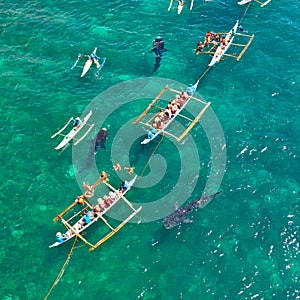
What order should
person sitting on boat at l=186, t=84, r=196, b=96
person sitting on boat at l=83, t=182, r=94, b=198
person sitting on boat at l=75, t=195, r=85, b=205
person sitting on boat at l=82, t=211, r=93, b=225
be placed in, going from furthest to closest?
person sitting on boat at l=186, t=84, r=196, b=96
person sitting on boat at l=83, t=182, r=94, b=198
person sitting on boat at l=75, t=195, r=85, b=205
person sitting on boat at l=82, t=211, r=93, b=225

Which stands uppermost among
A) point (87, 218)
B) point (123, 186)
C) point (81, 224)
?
point (123, 186)

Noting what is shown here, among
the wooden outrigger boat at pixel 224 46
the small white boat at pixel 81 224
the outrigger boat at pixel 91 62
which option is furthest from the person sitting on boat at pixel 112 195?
the wooden outrigger boat at pixel 224 46

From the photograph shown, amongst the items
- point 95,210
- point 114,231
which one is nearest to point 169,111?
point 95,210

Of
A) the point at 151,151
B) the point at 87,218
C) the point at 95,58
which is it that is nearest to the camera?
the point at 87,218

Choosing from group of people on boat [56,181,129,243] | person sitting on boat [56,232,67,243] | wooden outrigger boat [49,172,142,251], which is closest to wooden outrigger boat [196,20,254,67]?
wooden outrigger boat [49,172,142,251]

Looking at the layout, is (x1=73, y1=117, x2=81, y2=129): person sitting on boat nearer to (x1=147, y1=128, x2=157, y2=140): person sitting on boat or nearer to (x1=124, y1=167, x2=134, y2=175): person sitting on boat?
(x1=124, y1=167, x2=134, y2=175): person sitting on boat

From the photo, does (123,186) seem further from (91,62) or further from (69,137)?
(91,62)

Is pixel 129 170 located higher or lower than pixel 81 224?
higher

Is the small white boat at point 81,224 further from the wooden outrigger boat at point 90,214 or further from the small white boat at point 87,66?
the small white boat at point 87,66
